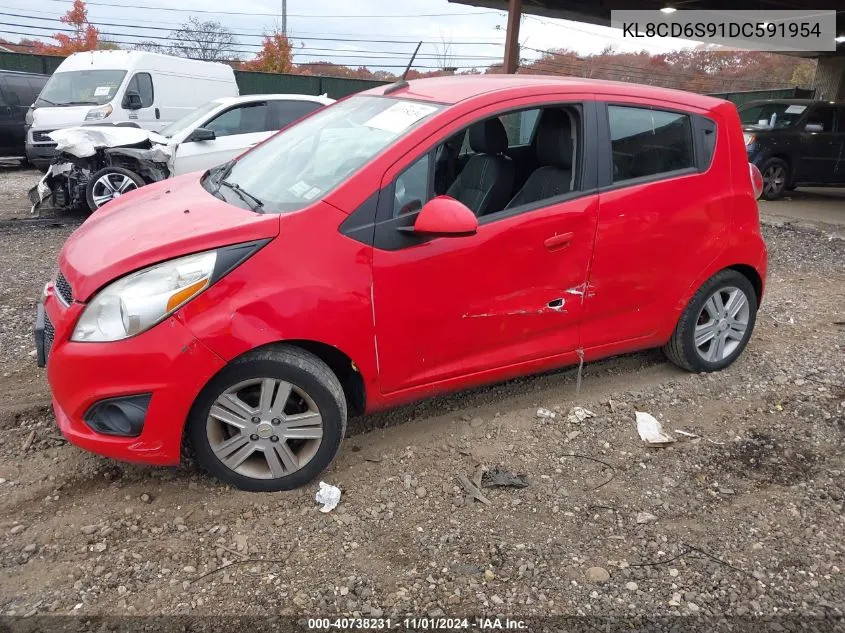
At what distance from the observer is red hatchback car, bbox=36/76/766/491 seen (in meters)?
2.50

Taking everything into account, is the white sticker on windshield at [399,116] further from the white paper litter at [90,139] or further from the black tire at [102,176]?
the white paper litter at [90,139]

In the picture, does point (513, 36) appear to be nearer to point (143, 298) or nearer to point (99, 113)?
point (99, 113)

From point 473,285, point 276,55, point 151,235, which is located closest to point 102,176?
point 151,235

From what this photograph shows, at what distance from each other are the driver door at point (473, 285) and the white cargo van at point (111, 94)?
960 cm

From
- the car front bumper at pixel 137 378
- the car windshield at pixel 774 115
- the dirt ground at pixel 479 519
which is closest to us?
the dirt ground at pixel 479 519

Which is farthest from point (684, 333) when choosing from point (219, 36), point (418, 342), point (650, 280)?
point (219, 36)

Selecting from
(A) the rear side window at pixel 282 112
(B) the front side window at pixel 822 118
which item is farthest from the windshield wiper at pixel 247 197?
(B) the front side window at pixel 822 118

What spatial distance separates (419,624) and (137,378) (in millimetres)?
1370

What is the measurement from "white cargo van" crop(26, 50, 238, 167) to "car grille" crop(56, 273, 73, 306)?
8995mm

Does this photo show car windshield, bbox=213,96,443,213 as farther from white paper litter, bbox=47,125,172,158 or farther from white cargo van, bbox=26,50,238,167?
white cargo van, bbox=26,50,238,167

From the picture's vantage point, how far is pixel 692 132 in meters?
3.58

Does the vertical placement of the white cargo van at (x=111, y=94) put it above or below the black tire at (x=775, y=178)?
above

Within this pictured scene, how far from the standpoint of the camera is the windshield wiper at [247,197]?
2.87 meters

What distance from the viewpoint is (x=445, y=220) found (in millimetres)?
2666
